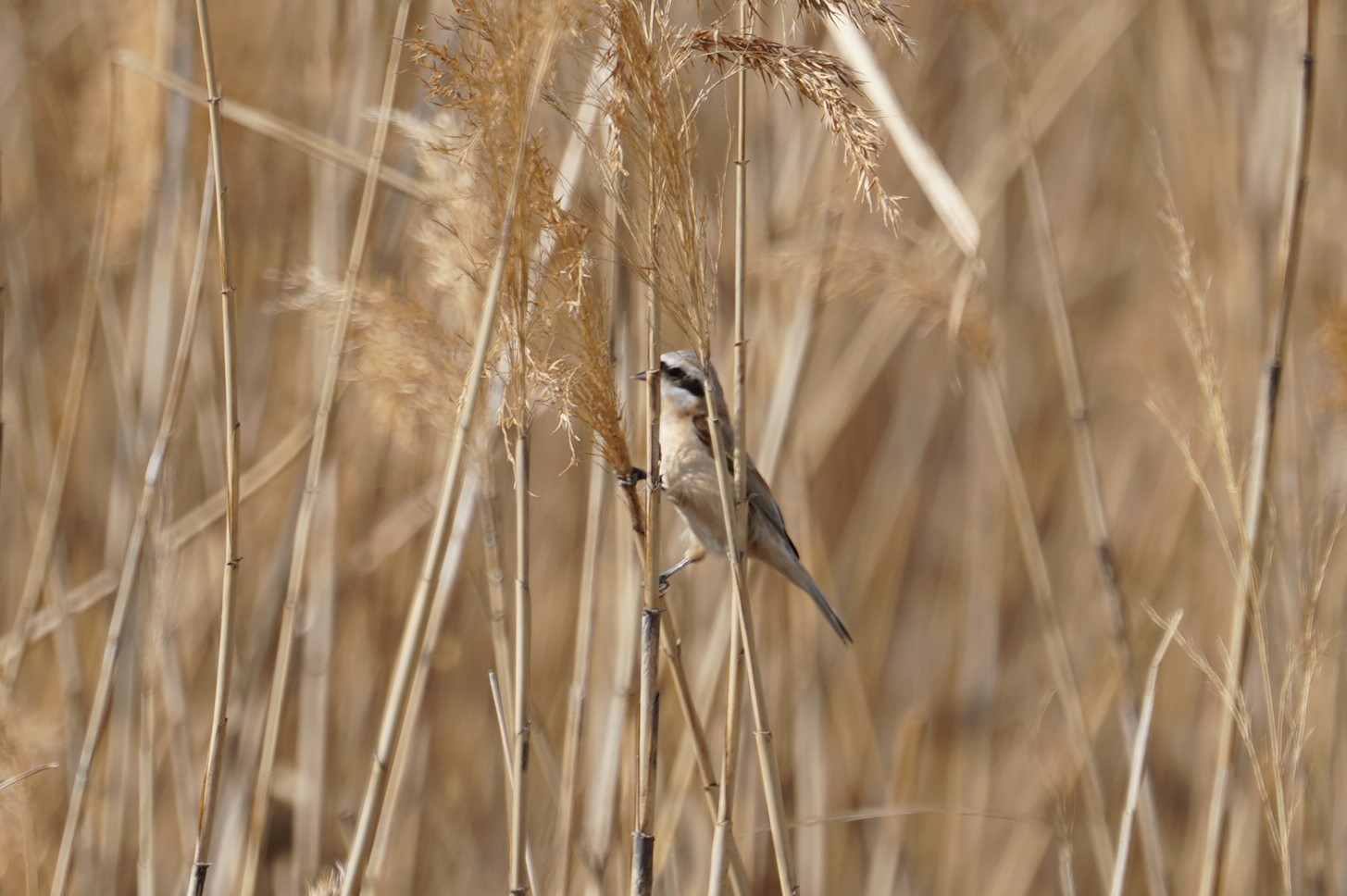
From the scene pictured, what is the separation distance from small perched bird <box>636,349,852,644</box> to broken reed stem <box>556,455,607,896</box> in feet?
1.50

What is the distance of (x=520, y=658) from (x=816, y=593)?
1.12 metres

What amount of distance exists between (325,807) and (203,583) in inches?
26.6

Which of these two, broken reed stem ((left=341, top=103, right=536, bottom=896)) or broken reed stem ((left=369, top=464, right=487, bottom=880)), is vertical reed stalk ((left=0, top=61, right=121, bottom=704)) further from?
broken reed stem ((left=341, top=103, right=536, bottom=896))

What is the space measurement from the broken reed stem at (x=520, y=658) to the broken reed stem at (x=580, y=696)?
37 cm

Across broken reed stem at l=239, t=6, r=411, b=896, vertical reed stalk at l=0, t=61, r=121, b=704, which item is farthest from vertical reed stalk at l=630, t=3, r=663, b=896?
vertical reed stalk at l=0, t=61, r=121, b=704

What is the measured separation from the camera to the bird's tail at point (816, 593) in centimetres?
230

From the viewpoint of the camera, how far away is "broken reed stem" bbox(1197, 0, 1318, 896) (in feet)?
5.18

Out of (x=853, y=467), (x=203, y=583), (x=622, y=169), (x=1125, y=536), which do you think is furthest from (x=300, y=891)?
(x=1125, y=536)

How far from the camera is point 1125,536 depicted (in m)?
3.58

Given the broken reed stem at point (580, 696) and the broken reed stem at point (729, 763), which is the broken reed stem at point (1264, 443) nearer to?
the broken reed stem at point (729, 763)

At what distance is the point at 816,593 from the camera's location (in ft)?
7.70

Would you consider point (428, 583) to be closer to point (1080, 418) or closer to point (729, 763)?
point (729, 763)

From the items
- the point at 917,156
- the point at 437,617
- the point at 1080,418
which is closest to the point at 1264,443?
the point at 1080,418

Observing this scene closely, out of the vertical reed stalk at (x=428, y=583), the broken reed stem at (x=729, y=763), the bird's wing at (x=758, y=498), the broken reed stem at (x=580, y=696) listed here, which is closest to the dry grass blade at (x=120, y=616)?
the vertical reed stalk at (x=428, y=583)
